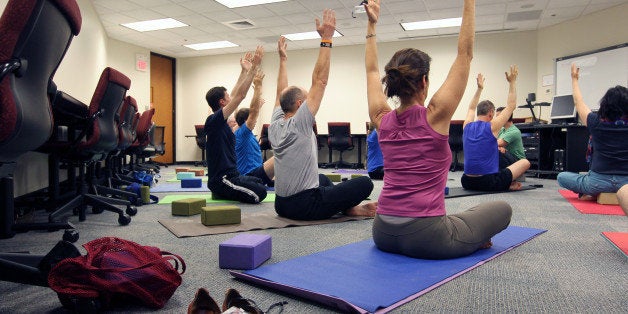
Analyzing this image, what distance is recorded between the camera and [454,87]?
170cm

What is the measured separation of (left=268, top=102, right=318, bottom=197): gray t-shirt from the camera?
8.72 ft

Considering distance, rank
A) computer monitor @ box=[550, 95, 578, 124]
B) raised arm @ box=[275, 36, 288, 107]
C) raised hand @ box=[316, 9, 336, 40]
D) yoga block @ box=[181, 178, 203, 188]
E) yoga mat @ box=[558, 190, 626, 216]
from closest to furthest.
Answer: raised hand @ box=[316, 9, 336, 40] → raised arm @ box=[275, 36, 288, 107] → yoga mat @ box=[558, 190, 626, 216] → yoga block @ box=[181, 178, 203, 188] → computer monitor @ box=[550, 95, 578, 124]

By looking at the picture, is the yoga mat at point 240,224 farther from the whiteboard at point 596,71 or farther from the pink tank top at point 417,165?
the whiteboard at point 596,71

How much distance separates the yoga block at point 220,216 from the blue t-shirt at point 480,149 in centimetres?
280

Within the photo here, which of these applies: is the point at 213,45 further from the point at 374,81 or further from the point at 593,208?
the point at 374,81

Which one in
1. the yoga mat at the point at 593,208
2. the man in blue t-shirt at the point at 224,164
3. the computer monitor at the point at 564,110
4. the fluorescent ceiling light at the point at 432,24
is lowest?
the yoga mat at the point at 593,208

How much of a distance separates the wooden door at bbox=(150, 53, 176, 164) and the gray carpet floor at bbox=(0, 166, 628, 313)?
8560 millimetres

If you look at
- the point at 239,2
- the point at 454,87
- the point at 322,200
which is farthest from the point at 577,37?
the point at 454,87

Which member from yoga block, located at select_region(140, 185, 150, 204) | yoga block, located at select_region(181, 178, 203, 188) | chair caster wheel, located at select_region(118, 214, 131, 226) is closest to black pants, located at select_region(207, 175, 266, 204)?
yoga block, located at select_region(140, 185, 150, 204)

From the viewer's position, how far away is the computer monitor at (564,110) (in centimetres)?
Answer: 665

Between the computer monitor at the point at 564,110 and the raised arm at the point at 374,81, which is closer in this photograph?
the raised arm at the point at 374,81

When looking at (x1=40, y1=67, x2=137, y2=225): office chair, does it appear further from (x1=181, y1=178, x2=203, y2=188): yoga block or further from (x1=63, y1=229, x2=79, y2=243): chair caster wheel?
(x1=181, y1=178, x2=203, y2=188): yoga block

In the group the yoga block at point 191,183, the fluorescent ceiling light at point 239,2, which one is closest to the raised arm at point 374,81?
the yoga block at point 191,183

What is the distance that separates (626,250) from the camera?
2051 millimetres
